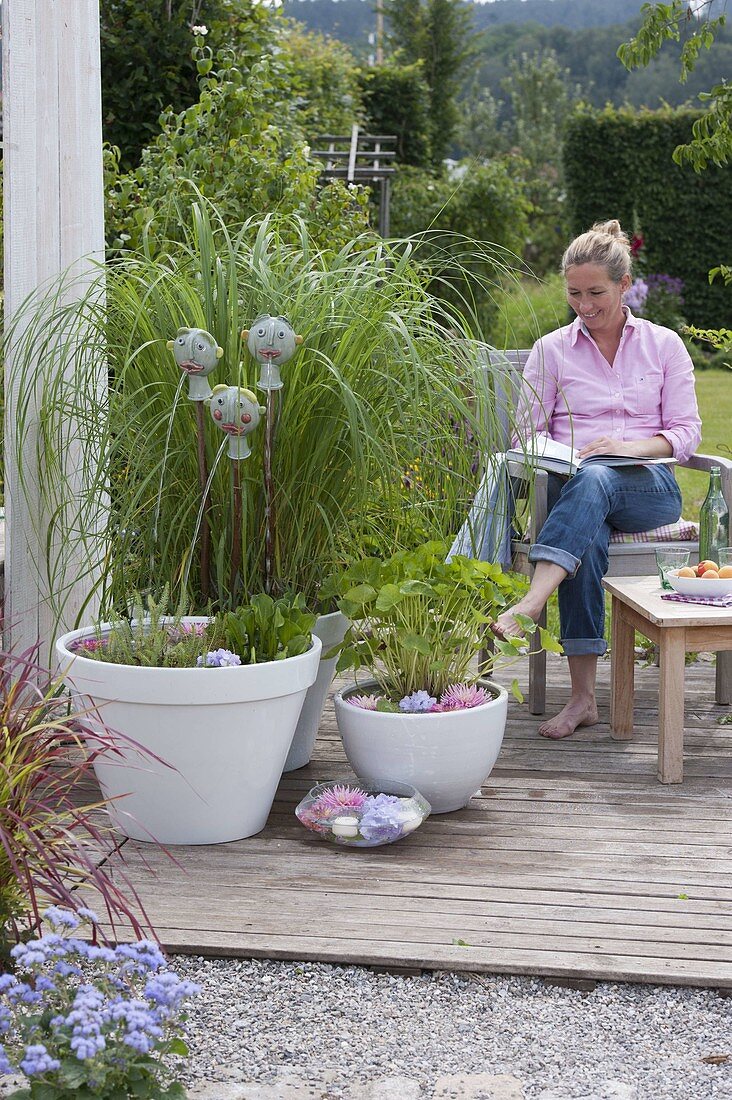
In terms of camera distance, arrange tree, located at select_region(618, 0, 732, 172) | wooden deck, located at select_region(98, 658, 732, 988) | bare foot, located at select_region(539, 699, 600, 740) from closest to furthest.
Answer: wooden deck, located at select_region(98, 658, 732, 988)
bare foot, located at select_region(539, 699, 600, 740)
tree, located at select_region(618, 0, 732, 172)

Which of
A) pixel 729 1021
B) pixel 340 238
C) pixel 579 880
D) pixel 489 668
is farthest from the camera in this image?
pixel 340 238

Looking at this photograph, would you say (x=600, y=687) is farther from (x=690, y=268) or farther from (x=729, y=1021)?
(x=690, y=268)

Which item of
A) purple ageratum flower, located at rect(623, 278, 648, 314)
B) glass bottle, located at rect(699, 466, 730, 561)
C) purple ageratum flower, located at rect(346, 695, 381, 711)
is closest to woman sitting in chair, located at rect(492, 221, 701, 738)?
glass bottle, located at rect(699, 466, 730, 561)

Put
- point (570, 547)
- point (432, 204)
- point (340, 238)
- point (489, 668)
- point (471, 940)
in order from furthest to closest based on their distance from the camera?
point (432, 204)
point (340, 238)
point (570, 547)
point (489, 668)
point (471, 940)

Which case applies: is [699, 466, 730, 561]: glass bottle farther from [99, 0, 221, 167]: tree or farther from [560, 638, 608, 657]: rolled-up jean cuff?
[99, 0, 221, 167]: tree

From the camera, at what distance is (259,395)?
2473 mm

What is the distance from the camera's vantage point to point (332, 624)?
271cm

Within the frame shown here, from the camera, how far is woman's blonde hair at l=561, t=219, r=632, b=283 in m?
3.21

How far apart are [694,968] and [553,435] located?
175cm

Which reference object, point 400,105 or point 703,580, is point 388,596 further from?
point 400,105

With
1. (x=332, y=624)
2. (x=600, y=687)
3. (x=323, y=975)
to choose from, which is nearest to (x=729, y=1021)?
(x=323, y=975)

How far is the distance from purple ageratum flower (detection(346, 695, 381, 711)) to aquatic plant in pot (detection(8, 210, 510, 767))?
24 cm

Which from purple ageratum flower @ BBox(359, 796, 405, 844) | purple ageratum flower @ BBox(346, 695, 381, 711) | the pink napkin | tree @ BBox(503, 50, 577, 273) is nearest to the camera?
purple ageratum flower @ BBox(359, 796, 405, 844)

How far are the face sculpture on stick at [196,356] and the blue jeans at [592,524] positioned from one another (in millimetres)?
1023
